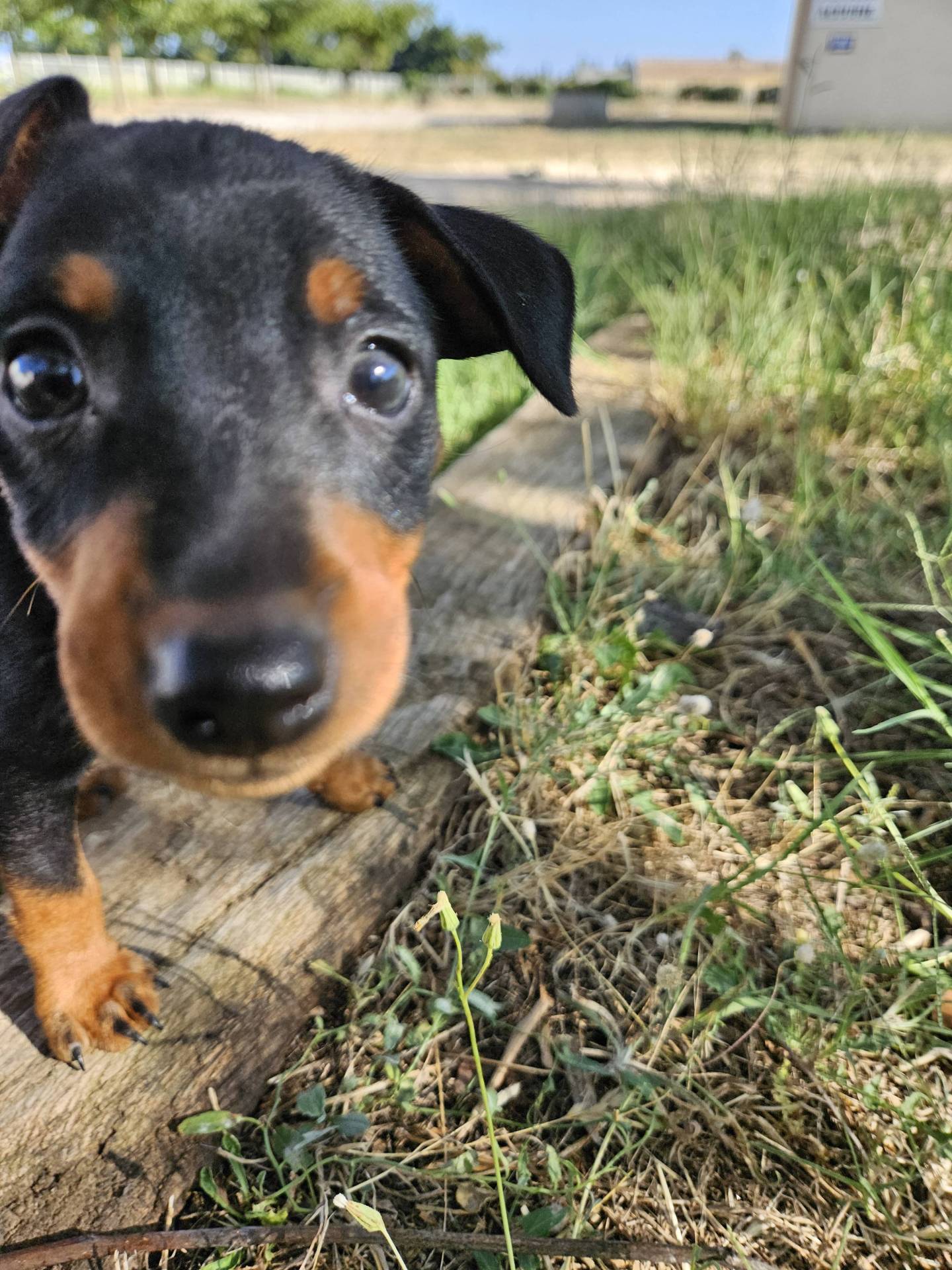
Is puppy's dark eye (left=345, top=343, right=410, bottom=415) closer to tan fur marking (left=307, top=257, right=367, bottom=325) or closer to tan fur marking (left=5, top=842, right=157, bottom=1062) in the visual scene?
tan fur marking (left=307, top=257, right=367, bottom=325)

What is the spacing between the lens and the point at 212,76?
44781 millimetres

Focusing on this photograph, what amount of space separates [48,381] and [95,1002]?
1063mm

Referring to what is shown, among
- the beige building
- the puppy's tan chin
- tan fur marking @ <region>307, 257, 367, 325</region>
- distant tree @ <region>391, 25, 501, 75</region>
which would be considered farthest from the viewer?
distant tree @ <region>391, 25, 501, 75</region>

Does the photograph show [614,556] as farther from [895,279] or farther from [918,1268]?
[895,279]

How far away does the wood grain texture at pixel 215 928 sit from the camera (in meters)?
1.42

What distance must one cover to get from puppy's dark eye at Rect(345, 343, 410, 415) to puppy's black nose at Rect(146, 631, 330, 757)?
0.64 metres

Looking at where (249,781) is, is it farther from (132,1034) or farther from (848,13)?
(848,13)

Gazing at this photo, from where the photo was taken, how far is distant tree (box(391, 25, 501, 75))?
257ft

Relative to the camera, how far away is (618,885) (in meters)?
1.95

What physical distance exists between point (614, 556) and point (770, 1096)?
1.74 m

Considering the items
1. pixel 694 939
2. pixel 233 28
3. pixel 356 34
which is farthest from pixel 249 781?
pixel 356 34

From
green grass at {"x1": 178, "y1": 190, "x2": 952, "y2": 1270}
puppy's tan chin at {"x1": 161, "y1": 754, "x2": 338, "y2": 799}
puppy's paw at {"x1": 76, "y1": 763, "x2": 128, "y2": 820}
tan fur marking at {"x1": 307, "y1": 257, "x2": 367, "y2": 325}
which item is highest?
tan fur marking at {"x1": 307, "y1": 257, "x2": 367, "y2": 325}

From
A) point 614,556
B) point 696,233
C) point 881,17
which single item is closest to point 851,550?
point 614,556

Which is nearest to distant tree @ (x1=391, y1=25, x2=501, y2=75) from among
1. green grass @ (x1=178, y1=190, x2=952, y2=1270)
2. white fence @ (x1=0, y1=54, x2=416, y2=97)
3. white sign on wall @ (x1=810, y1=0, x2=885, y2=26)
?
white fence @ (x1=0, y1=54, x2=416, y2=97)
